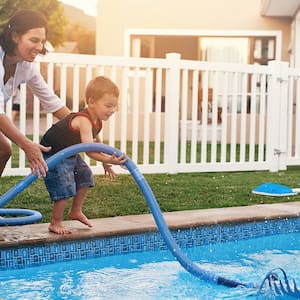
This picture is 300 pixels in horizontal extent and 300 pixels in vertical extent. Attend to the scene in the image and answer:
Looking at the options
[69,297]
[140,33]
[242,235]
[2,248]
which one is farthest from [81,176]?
[140,33]

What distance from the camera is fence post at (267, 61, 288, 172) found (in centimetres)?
837

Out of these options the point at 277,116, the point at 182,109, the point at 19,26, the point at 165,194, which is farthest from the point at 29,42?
the point at 277,116

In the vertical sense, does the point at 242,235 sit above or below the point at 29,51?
below

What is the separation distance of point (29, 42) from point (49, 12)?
24.2 m

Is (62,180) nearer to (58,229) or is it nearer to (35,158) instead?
(58,229)

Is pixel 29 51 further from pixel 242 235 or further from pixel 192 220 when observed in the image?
pixel 242 235

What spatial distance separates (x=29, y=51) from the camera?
11.9 feet

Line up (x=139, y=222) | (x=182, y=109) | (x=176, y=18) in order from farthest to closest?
(x=176, y=18) < (x=182, y=109) < (x=139, y=222)

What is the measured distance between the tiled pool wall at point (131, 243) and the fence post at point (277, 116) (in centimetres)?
347

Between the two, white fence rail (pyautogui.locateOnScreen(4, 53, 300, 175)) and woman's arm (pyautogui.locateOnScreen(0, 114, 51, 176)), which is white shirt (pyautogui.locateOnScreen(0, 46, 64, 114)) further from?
white fence rail (pyautogui.locateOnScreen(4, 53, 300, 175))

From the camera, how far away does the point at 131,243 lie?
4.17 meters

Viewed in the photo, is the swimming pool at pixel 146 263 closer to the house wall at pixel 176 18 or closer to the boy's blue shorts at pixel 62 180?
the boy's blue shorts at pixel 62 180

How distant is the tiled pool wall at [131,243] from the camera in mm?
3760

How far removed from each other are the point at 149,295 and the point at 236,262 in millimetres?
964
